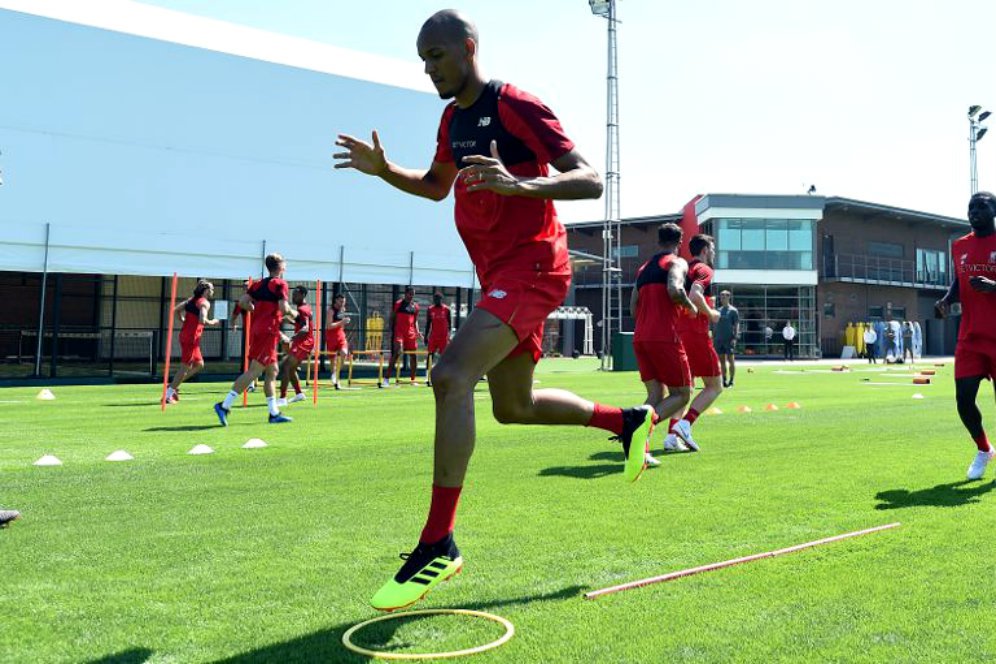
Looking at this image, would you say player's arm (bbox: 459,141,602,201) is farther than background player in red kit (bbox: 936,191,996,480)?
No

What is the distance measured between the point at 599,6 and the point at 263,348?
29.1 metres

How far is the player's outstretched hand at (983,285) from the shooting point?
229 inches

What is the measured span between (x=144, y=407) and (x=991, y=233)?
38.2 ft

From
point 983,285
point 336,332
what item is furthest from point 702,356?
point 336,332

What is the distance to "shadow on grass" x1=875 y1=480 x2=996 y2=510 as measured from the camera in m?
4.99

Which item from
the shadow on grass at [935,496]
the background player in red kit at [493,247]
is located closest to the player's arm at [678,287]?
the shadow on grass at [935,496]

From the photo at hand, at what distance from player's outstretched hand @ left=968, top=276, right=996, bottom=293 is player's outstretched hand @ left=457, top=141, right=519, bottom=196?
14.3ft

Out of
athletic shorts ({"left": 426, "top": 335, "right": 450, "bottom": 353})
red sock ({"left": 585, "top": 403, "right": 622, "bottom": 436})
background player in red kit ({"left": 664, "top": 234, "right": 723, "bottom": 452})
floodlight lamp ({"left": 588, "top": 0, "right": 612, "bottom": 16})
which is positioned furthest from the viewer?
floodlight lamp ({"left": 588, "top": 0, "right": 612, "bottom": 16})

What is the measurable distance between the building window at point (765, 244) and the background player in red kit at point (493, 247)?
45.5 meters

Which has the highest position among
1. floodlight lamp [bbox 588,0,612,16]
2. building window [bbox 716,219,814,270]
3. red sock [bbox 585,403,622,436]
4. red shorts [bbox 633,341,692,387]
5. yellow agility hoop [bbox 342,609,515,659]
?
floodlight lamp [bbox 588,0,612,16]

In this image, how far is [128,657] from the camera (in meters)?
2.55

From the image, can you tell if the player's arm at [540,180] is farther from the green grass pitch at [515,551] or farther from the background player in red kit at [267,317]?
the background player in red kit at [267,317]

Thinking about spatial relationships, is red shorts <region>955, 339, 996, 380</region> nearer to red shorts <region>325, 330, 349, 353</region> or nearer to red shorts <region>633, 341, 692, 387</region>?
red shorts <region>633, 341, 692, 387</region>

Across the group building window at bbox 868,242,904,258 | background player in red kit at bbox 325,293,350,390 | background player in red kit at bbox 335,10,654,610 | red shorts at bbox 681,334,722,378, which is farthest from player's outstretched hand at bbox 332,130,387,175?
building window at bbox 868,242,904,258
